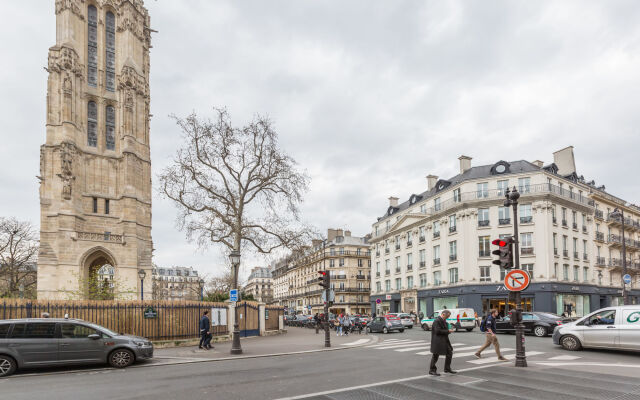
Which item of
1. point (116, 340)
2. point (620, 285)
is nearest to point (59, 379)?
point (116, 340)

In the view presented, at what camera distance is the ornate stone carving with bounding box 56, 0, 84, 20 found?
3688 centimetres

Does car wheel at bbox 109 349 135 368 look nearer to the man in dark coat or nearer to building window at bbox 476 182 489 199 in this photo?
the man in dark coat

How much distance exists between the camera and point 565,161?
46906 mm

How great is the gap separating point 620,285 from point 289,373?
173 feet

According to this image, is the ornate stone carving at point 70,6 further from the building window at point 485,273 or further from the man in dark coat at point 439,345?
the building window at point 485,273

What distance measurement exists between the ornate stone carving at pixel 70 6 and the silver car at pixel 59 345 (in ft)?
116

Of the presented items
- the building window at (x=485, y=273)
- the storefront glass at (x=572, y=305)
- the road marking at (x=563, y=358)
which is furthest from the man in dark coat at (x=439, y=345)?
the building window at (x=485, y=273)

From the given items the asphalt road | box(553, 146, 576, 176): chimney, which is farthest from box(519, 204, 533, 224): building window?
the asphalt road

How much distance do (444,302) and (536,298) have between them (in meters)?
9.63

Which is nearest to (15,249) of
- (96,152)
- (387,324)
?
(96,152)

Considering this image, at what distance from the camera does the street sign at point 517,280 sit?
36.1 feet

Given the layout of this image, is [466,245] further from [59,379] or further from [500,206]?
[59,379]

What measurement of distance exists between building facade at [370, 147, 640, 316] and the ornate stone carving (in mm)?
40177

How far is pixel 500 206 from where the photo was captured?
41.9m
